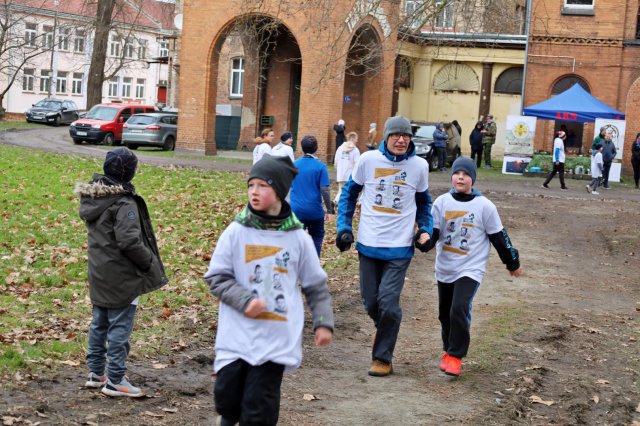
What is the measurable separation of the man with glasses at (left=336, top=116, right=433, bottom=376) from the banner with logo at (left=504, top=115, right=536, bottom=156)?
25.4 metres

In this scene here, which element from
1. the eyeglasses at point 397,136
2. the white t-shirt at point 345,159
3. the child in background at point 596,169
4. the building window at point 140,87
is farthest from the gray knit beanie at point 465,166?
the building window at point 140,87

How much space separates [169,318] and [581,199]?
1801 centimetres

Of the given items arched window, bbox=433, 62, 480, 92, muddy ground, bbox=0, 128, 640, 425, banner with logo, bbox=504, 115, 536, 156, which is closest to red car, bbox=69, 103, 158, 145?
arched window, bbox=433, 62, 480, 92

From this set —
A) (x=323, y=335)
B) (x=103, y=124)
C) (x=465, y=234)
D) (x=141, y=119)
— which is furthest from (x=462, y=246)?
(x=103, y=124)

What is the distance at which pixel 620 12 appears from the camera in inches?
1423

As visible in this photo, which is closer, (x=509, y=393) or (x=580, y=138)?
(x=509, y=393)

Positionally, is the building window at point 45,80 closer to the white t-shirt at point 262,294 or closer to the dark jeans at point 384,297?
the dark jeans at point 384,297

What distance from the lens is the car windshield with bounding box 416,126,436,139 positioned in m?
33.7

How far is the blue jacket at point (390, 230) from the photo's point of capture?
7.42 meters

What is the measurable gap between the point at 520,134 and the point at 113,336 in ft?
90.3

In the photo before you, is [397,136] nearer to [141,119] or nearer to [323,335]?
[323,335]

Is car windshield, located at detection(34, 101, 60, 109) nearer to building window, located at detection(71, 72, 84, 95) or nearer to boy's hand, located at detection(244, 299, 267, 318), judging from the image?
building window, located at detection(71, 72, 84, 95)

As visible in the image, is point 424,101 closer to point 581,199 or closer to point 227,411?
point 581,199

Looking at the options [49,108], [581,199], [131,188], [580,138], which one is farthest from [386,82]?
[131,188]
